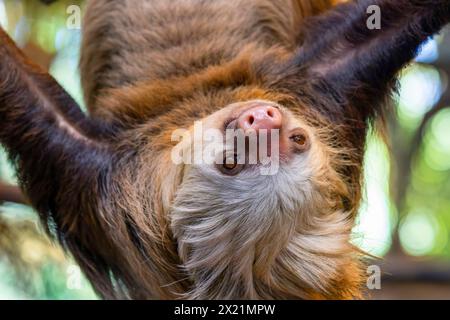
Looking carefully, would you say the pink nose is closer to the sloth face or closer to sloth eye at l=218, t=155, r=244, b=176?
the sloth face

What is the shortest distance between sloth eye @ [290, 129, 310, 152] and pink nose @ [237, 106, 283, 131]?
21 centimetres

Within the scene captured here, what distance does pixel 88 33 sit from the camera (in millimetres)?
6500

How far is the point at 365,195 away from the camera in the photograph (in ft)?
19.4

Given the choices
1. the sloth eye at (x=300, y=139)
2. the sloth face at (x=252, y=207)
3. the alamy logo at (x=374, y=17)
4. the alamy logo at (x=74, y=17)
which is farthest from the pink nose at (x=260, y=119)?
the alamy logo at (x=74, y=17)

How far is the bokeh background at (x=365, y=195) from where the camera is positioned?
20.8 ft

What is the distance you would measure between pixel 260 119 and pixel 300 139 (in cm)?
43

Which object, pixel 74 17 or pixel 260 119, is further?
pixel 74 17

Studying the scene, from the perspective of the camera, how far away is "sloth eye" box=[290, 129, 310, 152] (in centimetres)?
496

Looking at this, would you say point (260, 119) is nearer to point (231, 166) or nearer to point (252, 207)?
point (231, 166)

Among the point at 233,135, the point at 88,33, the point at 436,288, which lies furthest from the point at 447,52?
the point at 233,135

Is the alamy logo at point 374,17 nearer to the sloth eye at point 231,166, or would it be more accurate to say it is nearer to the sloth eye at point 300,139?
the sloth eye at point 300,139

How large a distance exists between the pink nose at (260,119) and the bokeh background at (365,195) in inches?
47.5

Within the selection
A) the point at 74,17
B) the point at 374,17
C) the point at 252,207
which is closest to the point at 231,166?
the point at 252,207

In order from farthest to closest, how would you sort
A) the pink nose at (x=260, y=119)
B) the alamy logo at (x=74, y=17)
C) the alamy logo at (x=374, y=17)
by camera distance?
the alamy logo at (x=74, y=17) < the alamy logo at (x=374, y=17) < the pink nose at (x=260, y=119)
